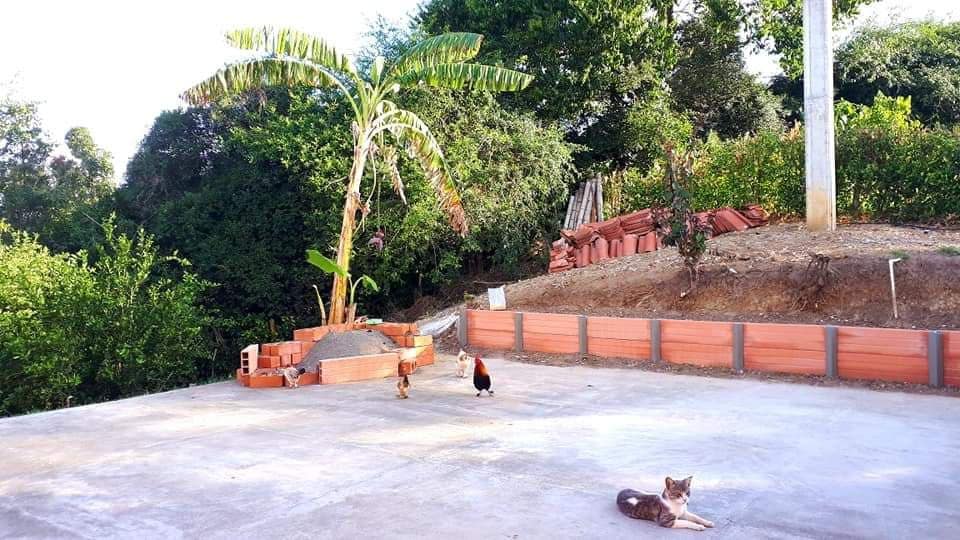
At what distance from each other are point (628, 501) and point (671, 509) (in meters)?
0.24

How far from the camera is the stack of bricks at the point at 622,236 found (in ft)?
41.4

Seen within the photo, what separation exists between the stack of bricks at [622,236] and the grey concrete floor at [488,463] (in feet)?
17.5

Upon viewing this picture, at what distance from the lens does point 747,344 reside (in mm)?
8156

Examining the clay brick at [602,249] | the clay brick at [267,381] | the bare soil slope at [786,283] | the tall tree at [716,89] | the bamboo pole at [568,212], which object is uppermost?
the tall tree at [716,89]

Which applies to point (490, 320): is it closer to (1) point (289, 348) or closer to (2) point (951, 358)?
(1) point (289, 348)

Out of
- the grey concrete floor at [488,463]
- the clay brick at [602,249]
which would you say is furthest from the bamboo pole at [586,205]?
the grey concrete floor at [488,463]

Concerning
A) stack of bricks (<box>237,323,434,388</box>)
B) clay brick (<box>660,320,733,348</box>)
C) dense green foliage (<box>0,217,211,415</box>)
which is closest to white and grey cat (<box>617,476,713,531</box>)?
stack of bricks (<box>237,323,434,388</box>)

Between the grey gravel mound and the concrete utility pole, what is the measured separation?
685cm

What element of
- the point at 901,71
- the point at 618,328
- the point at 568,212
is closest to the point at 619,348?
the point at 618,328

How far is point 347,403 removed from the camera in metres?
7.29

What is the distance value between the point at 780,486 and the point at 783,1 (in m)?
15.5

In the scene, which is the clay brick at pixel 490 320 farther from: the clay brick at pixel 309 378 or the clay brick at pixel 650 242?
the clay brick at pixel 650 242

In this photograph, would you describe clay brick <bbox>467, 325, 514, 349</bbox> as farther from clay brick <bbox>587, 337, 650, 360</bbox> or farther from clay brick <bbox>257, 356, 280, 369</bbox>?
clay brick <bbox>257, 356, 280, 369</bbox>

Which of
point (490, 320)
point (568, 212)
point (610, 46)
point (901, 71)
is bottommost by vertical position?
point (490, 320)
